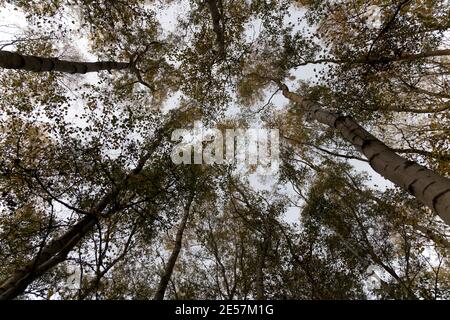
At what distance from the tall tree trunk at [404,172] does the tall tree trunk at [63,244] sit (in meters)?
4.68

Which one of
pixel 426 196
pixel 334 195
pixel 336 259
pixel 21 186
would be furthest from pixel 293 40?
pixel 21 186

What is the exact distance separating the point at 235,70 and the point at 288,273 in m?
9.17

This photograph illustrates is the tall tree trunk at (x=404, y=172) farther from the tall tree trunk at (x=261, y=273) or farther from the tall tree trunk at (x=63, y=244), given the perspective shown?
the tall tree trunk at (x=261, y=273)

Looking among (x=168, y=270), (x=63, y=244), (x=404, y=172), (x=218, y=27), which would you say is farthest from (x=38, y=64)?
(x=404, y=172)

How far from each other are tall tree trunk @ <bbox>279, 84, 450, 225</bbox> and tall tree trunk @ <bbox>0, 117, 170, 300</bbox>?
4680 mm

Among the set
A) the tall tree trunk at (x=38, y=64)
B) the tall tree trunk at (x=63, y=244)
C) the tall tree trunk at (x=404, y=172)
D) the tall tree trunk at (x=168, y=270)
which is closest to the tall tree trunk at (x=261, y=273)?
the tall tree trunk at (x=168, y=270)

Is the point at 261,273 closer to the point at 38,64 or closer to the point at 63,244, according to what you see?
the point at 63,244

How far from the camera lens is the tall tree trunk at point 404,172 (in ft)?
9.10

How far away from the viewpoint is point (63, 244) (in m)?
6.12

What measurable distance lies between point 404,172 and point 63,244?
271 inches

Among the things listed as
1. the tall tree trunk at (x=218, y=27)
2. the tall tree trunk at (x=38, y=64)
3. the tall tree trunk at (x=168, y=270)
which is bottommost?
the tall tree trunk at (x=168, y=270)

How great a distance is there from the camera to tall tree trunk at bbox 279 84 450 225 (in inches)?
109

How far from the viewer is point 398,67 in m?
9.05
